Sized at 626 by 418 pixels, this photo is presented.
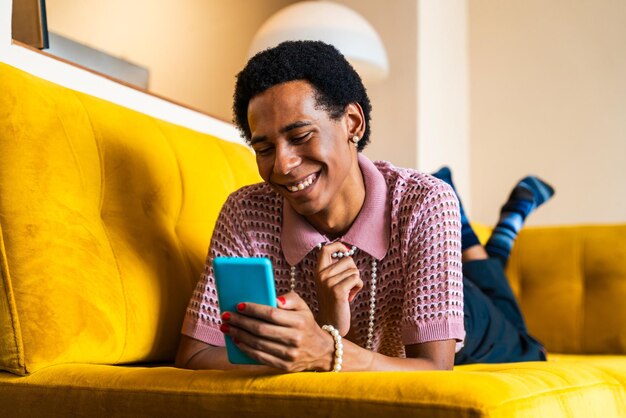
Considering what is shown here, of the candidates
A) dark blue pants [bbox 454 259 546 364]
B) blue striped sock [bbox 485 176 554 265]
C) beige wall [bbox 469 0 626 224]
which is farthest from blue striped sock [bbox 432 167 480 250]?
beige wall [bbox 469 0 626 224]

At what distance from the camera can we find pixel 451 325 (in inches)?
45.1

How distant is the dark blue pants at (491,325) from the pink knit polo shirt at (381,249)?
1.25 feet

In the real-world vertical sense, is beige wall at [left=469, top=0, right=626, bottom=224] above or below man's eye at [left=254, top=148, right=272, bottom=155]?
above

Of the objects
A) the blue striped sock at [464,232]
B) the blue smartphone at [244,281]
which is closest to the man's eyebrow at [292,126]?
the blue smartphone at [244,281]

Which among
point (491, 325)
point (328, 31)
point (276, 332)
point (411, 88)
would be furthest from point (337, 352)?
point (411, 88)

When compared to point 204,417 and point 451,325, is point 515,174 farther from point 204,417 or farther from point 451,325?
point 204,417

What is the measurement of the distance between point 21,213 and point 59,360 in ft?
0.69

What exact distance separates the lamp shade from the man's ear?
132 cm

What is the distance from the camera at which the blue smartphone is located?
0.86m

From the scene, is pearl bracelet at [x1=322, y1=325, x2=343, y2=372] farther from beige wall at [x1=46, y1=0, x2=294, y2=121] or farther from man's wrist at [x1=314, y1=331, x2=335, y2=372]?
beige wall at [x1=46, y1=0, x2=294, y2=121]

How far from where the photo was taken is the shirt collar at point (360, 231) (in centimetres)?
130

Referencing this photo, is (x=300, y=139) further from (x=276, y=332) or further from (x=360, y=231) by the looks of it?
(x=276, y=332)

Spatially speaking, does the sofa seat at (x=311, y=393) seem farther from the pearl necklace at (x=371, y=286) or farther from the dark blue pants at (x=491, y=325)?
the dark blue pants at (x=491, y=325)

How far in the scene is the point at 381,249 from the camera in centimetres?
130
